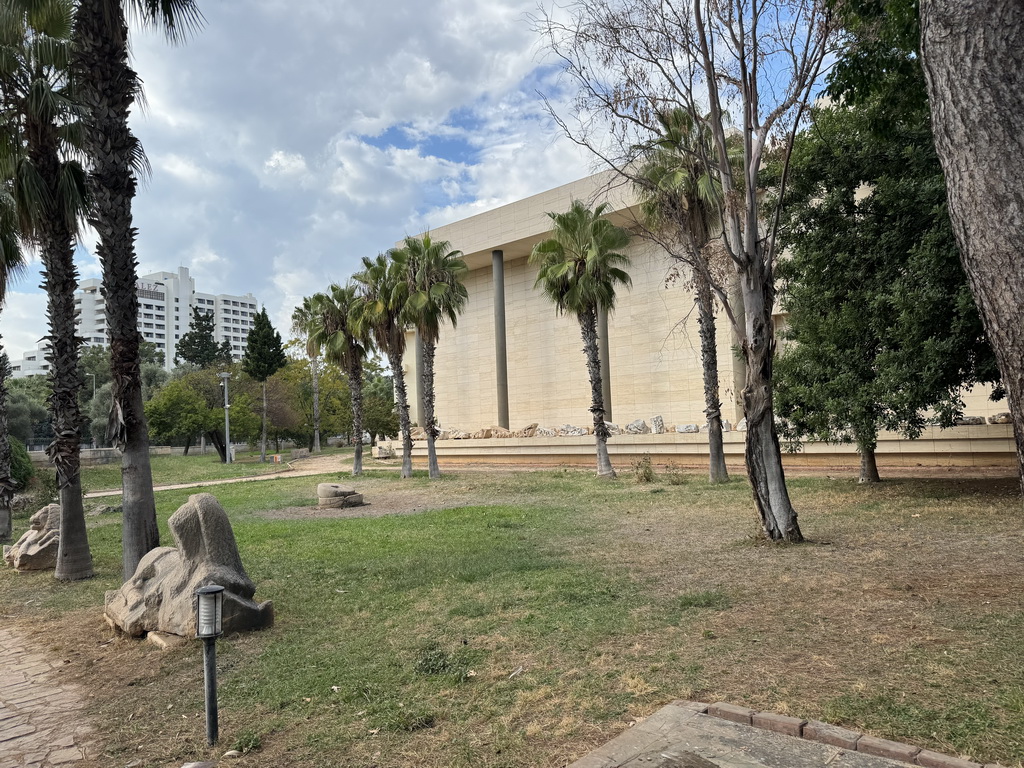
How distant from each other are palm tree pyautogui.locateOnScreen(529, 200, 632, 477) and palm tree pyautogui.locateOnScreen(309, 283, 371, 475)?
10.7 meters

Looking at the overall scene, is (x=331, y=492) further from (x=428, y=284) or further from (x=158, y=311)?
(x=158, y=311)

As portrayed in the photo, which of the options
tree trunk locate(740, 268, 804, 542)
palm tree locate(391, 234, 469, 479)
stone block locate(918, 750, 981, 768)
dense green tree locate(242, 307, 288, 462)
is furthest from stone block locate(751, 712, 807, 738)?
dense green tree locate(242, 307, 288, 462)

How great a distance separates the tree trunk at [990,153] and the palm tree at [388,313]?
80.6ft

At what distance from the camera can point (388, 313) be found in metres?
28.4

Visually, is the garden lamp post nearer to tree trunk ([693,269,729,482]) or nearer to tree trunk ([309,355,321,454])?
tree trunk ([693,269,729,482])

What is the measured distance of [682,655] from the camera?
5.42 metres

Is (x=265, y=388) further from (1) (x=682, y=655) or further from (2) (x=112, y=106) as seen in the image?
(1) (x=682, y=655)

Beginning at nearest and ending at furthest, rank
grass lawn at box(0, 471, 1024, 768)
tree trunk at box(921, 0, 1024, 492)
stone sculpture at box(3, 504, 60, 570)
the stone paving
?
tree trunk at box(921, 0, 1024, 492)
grass lawn at box(0, 471, 1024, 768)
the stone paving
stone sculpture at box(3, 504, 60, 570)

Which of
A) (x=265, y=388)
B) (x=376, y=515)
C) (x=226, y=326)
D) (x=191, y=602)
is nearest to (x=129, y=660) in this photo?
(x=191, y=602)

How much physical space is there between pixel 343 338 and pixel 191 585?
25.6m

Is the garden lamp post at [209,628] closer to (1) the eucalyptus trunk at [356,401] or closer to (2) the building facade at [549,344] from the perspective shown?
(1) the eucalyptus trunk at [356,401]

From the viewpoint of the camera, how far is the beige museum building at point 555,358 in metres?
32.7

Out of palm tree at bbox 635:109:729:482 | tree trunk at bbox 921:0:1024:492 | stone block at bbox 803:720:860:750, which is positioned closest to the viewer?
tree trunk at bbox 921:0:1024:492

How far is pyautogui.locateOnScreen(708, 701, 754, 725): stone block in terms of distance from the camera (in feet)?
13.4
